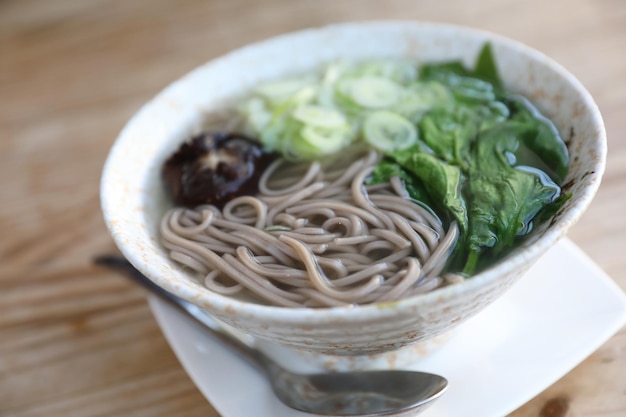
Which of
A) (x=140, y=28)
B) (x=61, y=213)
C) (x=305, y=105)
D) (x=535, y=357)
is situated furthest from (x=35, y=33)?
(x=535, y=357)

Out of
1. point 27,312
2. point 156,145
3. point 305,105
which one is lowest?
point 27,312

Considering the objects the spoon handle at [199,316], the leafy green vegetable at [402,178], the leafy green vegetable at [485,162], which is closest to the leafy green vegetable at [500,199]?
the leafy green vegetable at [485,162]

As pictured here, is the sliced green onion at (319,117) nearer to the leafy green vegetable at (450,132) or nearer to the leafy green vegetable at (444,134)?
the leafy green vegetable at (444,134)

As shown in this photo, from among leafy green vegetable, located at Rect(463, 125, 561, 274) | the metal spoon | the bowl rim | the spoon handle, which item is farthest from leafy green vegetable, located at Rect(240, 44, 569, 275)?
the spoon handle

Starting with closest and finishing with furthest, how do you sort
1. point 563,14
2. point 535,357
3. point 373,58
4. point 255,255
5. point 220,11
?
point 535,357 < point 255,255 < point 373,58 < point 563,14 < point 220,11

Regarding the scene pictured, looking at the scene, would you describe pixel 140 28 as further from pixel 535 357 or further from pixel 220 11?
pixel 535 357

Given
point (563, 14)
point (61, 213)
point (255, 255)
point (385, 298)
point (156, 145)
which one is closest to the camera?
point (385, 298)

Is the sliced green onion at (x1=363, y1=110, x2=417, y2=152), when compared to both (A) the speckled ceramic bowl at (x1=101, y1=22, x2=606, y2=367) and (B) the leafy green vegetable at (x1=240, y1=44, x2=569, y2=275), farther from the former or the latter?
(A) the speckled ceramic bowl at (x1=101, y1=22, x2=606, y2=367)
